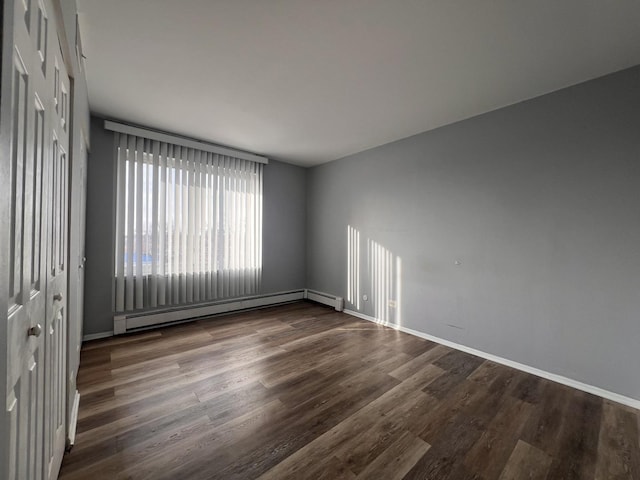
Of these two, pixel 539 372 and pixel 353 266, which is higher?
pixel 353 266

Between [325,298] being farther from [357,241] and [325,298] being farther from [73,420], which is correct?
[73,420]

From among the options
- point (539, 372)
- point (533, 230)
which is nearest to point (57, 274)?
point (533, 230)

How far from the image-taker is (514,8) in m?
1.51

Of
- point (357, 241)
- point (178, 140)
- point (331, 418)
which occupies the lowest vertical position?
point (331, 418)

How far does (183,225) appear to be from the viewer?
11.8ft

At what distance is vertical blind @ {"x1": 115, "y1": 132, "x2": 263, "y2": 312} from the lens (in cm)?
323

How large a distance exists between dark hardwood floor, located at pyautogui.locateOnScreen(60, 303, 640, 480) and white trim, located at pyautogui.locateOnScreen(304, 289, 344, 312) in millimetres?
1430

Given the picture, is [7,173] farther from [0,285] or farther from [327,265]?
[327,265]

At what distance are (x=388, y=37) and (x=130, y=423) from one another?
3148 mm

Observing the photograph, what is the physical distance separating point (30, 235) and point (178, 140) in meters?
3.11

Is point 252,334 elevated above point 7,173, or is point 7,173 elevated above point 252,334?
point 7,173

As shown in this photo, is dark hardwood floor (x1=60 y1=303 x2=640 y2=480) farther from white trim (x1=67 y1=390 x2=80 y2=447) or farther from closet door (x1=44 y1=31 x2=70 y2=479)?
closet door (x1=44 y1=31 x2=70 y2=479)

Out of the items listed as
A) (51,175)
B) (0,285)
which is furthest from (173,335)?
(0,285)

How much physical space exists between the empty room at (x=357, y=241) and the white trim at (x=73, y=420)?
19 mm
